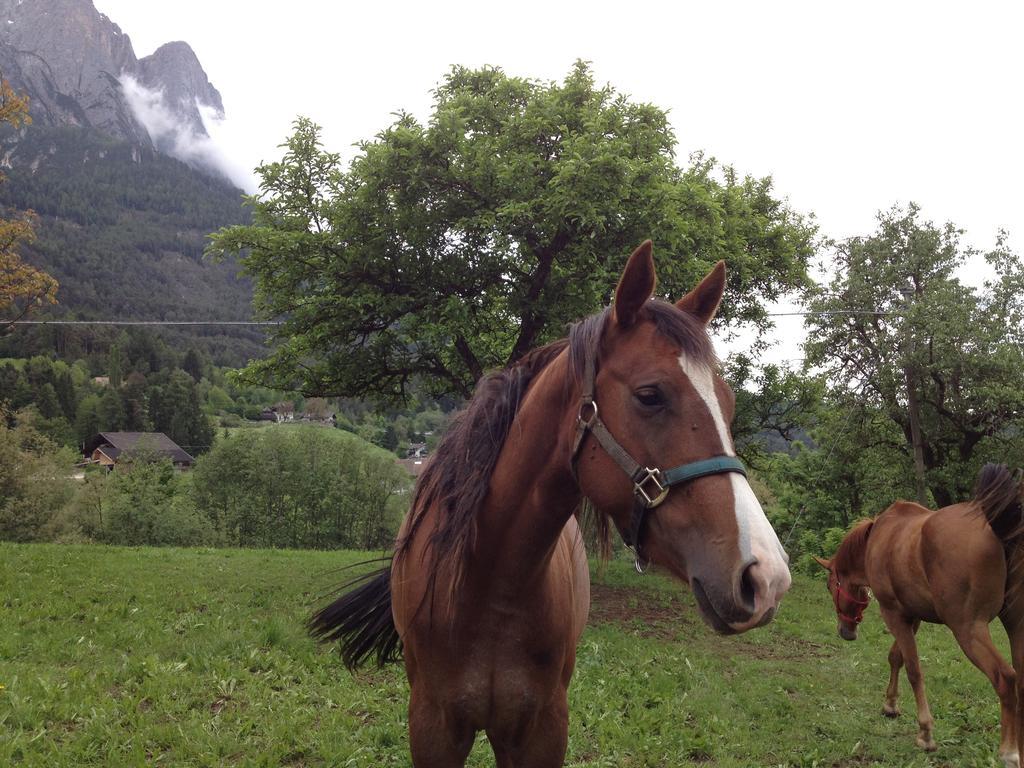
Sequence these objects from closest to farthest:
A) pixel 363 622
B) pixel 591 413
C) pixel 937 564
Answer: pixel 591 413 < pixel 363 622 < pixel 937 564

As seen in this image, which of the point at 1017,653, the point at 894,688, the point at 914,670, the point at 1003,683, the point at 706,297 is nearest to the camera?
the point at 706,297

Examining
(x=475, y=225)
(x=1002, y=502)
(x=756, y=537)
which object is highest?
(x=475, y=225)

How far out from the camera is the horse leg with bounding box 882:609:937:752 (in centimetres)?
543

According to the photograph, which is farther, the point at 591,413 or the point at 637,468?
the point at 591,413

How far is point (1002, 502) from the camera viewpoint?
4902 mm

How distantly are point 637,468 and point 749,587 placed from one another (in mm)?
394

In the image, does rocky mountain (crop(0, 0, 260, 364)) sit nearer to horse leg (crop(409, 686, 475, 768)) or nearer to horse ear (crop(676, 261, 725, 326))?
horse leg (crop(409, 686, 475, 768))

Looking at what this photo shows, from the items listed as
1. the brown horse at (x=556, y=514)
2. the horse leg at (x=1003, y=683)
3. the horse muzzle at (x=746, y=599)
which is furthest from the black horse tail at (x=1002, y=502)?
the horse muzzle at (x=746, y=599)

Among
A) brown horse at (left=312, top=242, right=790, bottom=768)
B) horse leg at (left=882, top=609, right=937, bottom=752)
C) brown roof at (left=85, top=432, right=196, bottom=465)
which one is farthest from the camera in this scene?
brown roof at (left=85, top=432, right=196, bottom=465)

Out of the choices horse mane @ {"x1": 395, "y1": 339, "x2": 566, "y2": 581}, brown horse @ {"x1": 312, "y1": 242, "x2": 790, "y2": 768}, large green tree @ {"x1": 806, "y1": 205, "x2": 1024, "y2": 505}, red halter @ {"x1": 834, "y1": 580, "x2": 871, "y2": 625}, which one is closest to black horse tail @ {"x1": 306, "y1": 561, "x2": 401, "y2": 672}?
brown horse @ {"x1": 312, "y1": 242, "x2": 790, "y2": 768}

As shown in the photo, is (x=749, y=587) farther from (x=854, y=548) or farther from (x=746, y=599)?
(x=854, y=548)

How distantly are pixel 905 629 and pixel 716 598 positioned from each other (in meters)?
5.80

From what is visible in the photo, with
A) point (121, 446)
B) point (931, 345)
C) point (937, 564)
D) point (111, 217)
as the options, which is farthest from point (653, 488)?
point (111, 217)

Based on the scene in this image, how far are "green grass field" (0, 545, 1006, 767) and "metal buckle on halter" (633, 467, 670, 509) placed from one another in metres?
3.88
